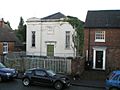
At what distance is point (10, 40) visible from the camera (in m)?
41.2

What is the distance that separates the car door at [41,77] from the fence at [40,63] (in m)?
5.14

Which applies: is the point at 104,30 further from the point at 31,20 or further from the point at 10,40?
the point at 10,40

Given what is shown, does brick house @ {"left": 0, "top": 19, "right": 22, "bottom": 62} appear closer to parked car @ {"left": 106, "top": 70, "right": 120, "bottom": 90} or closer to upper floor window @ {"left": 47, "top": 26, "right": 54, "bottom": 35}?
upper floor window @ {"left": 47, "top": 26, "right": 54, "bottom": 35}

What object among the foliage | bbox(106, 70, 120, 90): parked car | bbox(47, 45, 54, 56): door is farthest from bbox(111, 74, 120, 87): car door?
bbox(47, 45, 54, 56): door

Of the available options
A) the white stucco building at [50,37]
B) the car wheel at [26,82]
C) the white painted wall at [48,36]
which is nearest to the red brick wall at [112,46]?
the white stucco building at [50,37]

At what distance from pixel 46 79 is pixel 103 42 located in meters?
11.3

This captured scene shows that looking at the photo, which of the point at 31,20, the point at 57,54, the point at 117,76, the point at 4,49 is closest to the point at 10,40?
the point at 4,49

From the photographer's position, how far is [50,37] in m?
35.2

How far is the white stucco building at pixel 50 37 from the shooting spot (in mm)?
34625

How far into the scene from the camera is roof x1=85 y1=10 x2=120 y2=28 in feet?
98.3

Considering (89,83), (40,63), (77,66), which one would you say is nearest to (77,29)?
(77,66)

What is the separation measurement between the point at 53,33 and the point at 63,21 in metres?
2.22

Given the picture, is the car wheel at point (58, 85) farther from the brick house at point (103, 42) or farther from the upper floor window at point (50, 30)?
the upper floor window at point (50, 30)

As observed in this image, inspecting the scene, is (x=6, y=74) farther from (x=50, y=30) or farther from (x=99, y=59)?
(x=50, y=30)
